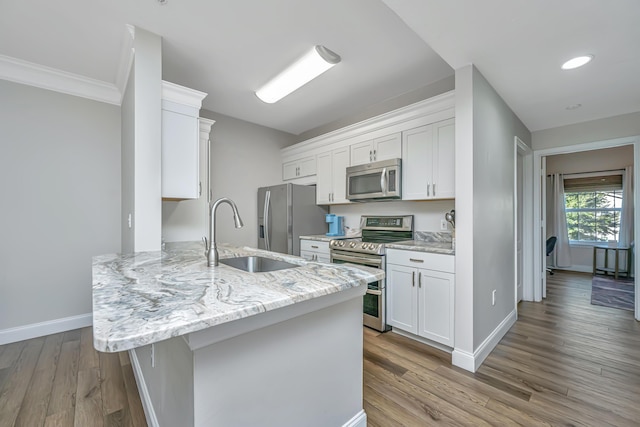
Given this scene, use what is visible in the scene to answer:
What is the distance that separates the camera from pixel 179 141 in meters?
2.24

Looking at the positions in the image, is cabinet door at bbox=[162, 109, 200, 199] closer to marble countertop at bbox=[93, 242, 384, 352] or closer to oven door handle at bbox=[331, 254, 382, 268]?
marble countertop at bbox=[93, 242, 384, 352]

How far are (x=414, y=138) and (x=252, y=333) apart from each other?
2519 mm

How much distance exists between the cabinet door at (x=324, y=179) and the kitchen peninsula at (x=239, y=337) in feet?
7.83

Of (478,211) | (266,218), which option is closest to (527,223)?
(478,211)

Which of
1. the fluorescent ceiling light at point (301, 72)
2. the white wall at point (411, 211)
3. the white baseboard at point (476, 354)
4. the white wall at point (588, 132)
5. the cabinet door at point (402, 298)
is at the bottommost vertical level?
the white baseboard at point (476, 354)

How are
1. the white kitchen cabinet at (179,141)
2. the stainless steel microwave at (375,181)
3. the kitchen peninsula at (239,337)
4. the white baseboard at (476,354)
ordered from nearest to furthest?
the kitchen peninsula at (239,337)
the white baseboard at (476,354)
the white kitchen cabinet at (179,141)
the stainless steel microwave at (375,181)

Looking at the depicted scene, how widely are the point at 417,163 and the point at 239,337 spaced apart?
244 centimetres

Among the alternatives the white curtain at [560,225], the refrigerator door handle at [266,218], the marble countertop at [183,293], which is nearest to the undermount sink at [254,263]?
the marble countertop at [183,293]

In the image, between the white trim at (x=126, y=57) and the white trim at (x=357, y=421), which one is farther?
the white trim at (x=126, y=57)

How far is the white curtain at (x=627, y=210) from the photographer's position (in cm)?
502

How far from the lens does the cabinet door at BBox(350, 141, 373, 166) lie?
323 centimetres

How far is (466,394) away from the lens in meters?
1.79

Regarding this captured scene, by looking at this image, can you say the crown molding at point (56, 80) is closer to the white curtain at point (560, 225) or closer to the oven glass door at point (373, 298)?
the oven glass door at point (373, 298)

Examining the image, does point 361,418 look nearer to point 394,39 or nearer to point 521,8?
point 521,8
